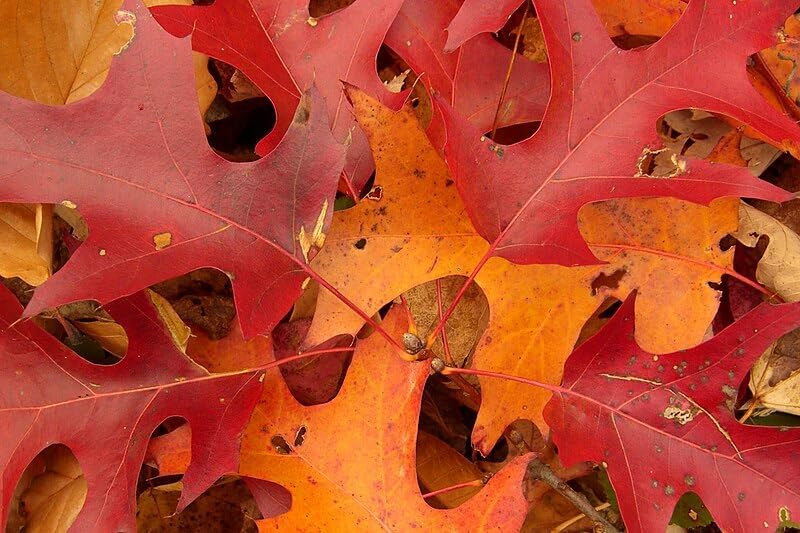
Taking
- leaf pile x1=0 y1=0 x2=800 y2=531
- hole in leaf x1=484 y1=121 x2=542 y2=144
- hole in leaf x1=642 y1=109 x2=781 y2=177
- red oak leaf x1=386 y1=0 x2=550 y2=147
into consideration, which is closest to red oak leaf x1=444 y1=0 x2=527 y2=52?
leaf pile x1=0 y1=0 x2=800 y2=531

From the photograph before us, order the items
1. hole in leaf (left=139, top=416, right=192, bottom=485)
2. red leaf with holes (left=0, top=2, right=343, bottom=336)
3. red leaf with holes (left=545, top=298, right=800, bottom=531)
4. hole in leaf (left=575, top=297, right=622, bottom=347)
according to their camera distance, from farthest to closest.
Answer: hole in leaf (left=575, top=297, right=622, bottom=347), hole in leaf (left=139, top=416, right=192, bottom=485), red leaf with holes (left=545, top=298, right=800, bottom=531), red leaf with holes (left=0, top=2, right=343, bottom=336)

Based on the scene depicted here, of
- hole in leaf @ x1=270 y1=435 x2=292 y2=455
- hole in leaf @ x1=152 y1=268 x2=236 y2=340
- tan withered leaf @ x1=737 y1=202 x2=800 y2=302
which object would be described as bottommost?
hole in leaf @ x1=270 y1=435 x2=292 y2=455

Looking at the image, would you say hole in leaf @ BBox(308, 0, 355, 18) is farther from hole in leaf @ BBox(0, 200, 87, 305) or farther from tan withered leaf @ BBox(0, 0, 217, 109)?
hole in leaf @ BBox(0, 200, 87, 305)

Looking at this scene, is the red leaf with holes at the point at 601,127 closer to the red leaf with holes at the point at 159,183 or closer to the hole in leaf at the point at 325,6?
the red leaf with holes at the point at 159,183

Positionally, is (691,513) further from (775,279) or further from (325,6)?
(325,6)

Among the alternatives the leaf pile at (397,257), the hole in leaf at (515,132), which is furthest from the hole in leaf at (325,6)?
the hole in leaf at (515,132)

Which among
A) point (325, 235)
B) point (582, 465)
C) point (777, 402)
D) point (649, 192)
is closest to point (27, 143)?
point (325, 235)

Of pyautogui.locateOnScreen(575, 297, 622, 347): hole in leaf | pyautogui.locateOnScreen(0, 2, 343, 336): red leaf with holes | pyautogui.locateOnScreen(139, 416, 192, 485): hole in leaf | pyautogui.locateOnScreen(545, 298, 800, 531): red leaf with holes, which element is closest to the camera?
pyautogui.locateOnScreen(0, 2, 343, 336): red leaf with holes
